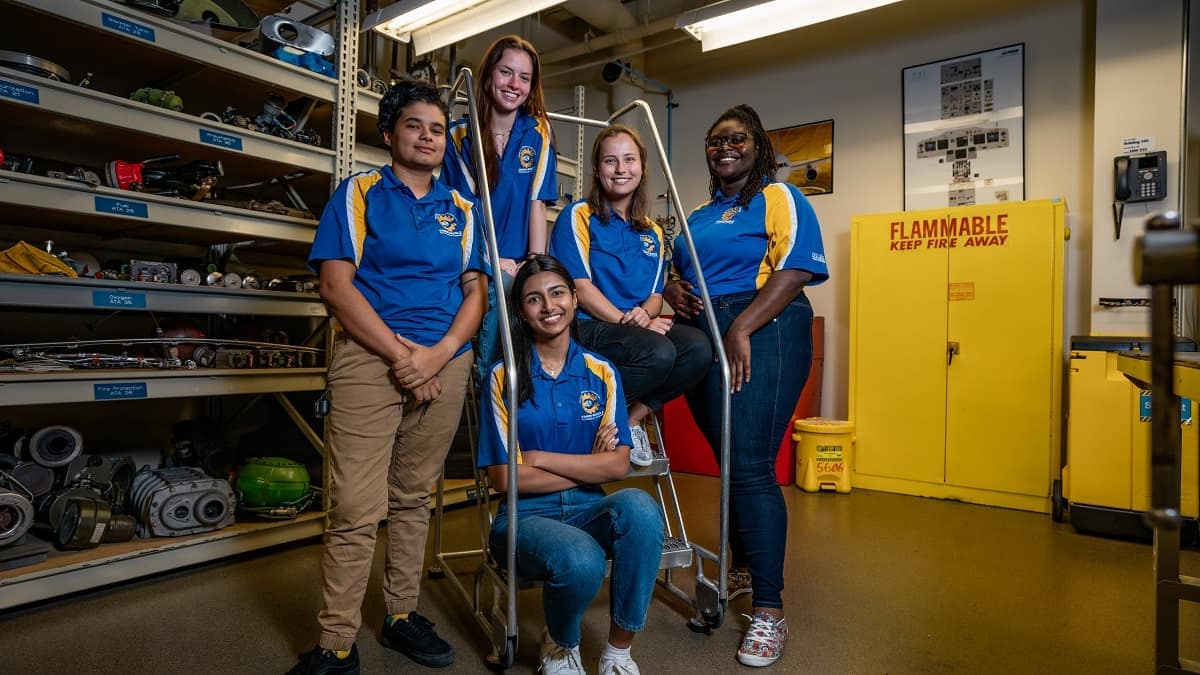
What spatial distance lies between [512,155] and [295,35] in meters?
1.32

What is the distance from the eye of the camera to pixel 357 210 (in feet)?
5.93

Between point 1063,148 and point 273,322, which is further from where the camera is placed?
point 1063,148

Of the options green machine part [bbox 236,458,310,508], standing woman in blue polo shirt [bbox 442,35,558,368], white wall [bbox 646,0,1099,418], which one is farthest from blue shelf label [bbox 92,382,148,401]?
white wall [bbox 646,0,1099,418]

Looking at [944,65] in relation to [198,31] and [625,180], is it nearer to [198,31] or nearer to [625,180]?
[625,180]

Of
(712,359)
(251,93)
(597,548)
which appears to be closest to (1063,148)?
(712,359)

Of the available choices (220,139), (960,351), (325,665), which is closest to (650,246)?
(325,665)

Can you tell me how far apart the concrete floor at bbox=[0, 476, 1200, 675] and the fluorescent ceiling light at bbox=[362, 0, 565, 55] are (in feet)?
8.69

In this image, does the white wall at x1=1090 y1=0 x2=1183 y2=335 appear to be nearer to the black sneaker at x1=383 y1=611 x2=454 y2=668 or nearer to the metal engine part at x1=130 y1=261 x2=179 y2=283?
the black sneaker at x1=383 y1=611 x2=454 y2=668

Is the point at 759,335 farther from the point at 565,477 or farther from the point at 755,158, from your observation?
the point at 565,477

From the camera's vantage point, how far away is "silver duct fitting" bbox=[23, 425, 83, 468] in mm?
2402

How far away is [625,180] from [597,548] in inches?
43.8

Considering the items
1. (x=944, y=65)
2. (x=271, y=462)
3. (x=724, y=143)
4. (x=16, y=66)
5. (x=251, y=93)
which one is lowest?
(x=271, y=462)

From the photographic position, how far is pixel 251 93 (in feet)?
9.67

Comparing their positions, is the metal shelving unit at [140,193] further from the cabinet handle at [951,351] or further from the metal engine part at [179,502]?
the cabinet handle at [951,351]
